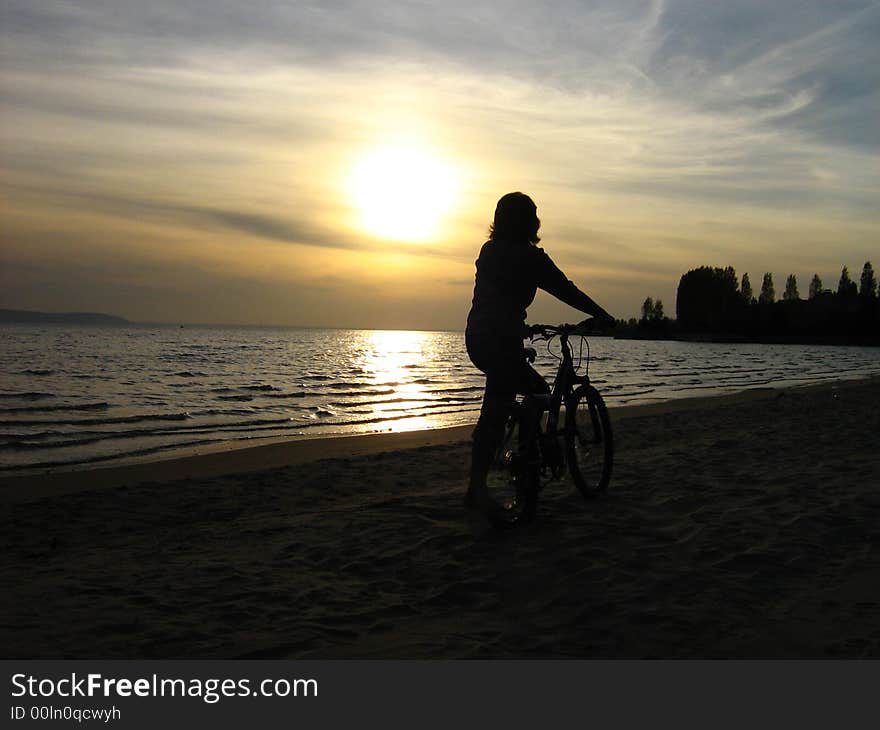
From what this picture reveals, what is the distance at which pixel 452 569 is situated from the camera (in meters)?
4.46

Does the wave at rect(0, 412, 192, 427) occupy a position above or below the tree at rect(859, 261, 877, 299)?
below

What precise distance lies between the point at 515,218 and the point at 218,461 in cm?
727

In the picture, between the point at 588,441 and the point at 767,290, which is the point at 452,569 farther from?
the point at 767,290

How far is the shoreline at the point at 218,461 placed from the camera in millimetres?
8953

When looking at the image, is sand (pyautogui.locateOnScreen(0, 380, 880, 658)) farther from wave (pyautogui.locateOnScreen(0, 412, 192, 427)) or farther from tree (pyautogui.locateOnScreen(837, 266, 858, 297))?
tree (pyautogui.locateOnScreen(837, 266, 858, 297))

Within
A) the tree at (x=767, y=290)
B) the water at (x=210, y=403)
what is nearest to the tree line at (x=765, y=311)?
the tree at (x=767, y=290)

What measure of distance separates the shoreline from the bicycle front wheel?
4969 millimetres

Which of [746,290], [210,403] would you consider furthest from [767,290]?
[210,403]

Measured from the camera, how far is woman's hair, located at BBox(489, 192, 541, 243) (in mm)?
→ 5246

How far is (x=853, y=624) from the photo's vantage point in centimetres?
348

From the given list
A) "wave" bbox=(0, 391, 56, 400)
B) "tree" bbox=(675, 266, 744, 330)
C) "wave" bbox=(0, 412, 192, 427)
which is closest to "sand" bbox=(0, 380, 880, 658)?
"wave" bbox=(0, 412, 192, 427)
